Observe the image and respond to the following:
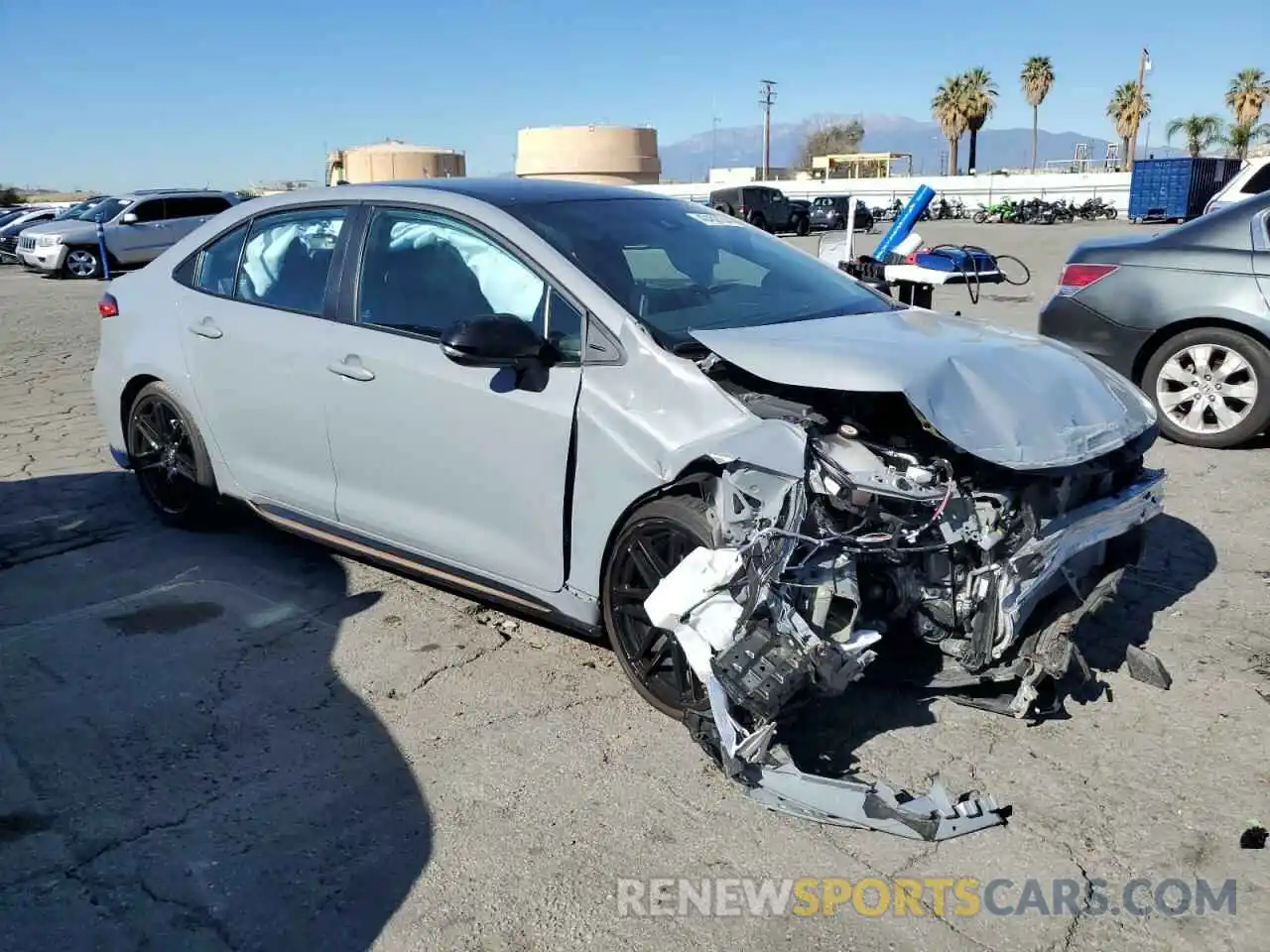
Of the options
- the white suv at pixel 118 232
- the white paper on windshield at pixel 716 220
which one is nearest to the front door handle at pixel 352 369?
the white paper on windshield at pixel 716 220

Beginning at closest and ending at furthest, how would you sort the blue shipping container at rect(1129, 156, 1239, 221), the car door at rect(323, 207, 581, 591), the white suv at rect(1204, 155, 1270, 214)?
1. the car door at rect(323, 207, 581, 591)
2. the white suv at rect(1204, 155, 1270, 214)
3. the blue shipping container at rect(1129, 156, 1239, 221)

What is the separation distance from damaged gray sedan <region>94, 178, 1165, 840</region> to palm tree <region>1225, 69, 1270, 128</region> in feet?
229

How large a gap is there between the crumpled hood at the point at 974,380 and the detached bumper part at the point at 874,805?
956mm

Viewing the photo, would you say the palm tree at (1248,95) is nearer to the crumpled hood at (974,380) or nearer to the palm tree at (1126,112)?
the palm tree at (1126,112)

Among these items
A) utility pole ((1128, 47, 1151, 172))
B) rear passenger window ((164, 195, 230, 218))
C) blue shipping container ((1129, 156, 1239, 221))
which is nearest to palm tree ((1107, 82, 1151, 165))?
utility pole ((1128, 47, 1151, 172))

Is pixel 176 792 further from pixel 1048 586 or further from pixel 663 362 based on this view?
pixel 1048 586

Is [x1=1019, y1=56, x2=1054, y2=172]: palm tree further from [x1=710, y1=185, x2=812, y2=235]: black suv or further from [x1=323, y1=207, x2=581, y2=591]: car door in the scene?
[x1=323, y1=207, x2=581, y2=591]: car door

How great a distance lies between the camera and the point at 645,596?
10.9ft

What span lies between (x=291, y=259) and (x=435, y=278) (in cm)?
92

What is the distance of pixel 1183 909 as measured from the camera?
99.9 inches

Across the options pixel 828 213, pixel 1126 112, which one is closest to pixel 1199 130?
pixel 1126 112

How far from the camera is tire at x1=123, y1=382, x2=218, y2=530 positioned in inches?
194

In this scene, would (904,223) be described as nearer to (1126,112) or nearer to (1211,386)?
(1211,386)

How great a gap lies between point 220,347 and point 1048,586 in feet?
11.6
